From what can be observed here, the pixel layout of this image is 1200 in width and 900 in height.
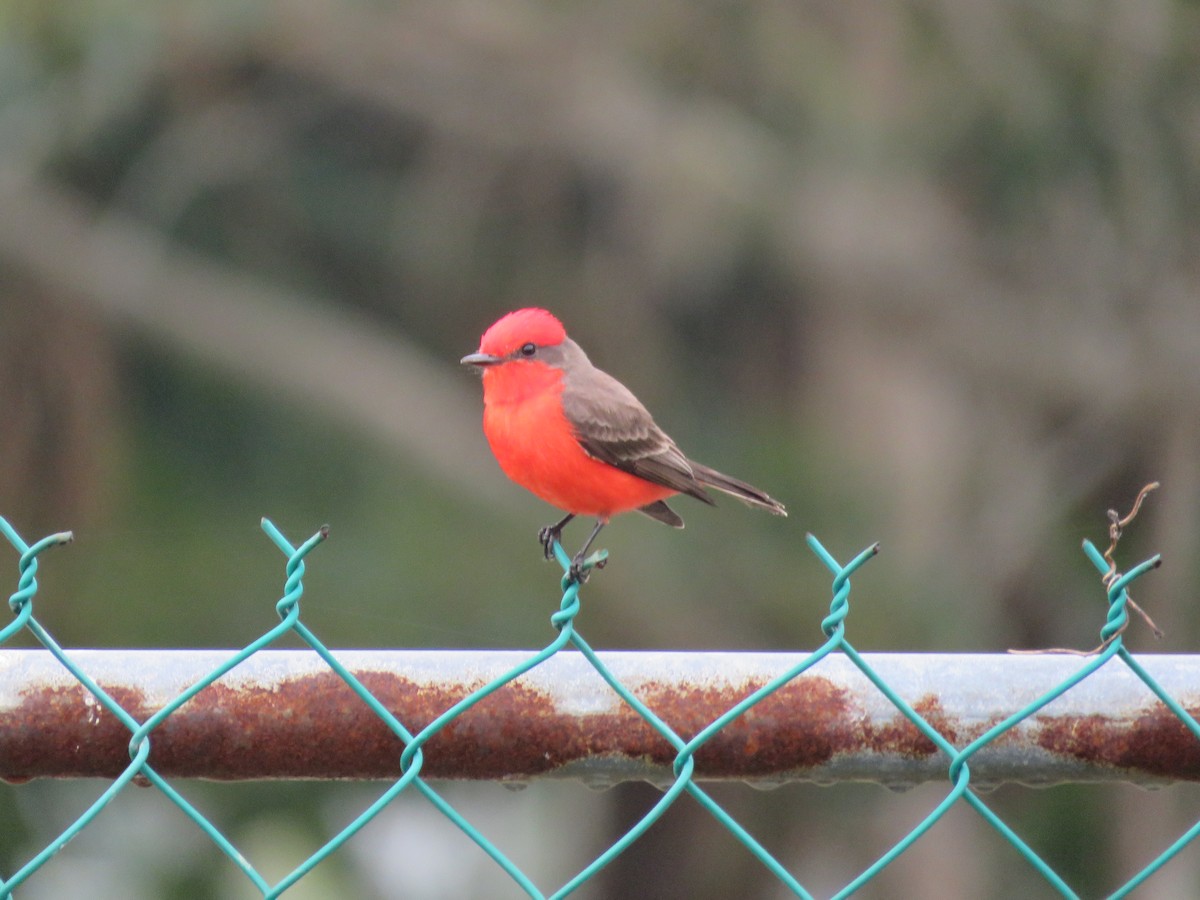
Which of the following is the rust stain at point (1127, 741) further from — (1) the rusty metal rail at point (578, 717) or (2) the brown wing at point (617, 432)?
(2) the brown wing at point (617, 432)

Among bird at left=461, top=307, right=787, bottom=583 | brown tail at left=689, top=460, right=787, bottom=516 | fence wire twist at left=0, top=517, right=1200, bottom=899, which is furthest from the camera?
brown tail at left=689, top=460, right=787, bottom=516

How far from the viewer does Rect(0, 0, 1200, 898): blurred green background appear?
5809 mm

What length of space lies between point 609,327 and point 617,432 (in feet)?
12.7

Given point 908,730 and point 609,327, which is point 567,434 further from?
point 609,327

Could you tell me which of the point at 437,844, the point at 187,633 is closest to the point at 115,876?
the point at 187,633

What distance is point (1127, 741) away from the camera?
5.45ft

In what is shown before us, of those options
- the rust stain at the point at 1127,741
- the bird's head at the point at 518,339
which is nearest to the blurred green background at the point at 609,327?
the bird's head at the point at 518,339

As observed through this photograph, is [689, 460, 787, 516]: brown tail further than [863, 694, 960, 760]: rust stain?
Yes

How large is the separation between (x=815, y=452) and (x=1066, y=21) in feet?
7.17

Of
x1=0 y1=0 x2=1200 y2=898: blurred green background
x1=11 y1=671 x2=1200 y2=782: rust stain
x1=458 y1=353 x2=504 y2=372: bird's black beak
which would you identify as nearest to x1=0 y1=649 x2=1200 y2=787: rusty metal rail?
x1=11 y1=671 x2=1200 y2=782: rust stain

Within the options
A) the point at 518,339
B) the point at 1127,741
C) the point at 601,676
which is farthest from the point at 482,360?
the point at 1127,741

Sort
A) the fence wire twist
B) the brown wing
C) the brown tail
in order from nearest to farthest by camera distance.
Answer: the fence wire twist
the brown wing
the brown tail

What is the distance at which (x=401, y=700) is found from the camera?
1.65 metres

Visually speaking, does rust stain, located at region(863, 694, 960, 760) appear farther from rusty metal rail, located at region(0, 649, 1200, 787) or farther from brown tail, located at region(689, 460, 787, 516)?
brown tail, located at region(689, 460, 787, 516)
